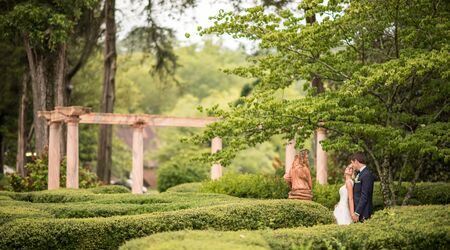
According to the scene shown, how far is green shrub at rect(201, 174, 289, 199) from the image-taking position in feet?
66.3

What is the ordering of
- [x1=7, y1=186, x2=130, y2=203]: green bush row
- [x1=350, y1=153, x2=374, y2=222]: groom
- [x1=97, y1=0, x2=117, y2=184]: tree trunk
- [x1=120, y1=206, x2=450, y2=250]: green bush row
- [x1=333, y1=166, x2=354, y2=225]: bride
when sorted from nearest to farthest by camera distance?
1. [x1=120, y1=206, x2=450, y2=250]: green bush row
2. [x1=350, y1=153, x2=374, y2=222]: groom
3. [x1=333, y1=166, x2=354, y2=225]: bride
4. [x1=7, y1=186, x2=130, y2=203]: green bush row
5. [x1=97, y1=0, x2=117, y2=184]: tree trunk

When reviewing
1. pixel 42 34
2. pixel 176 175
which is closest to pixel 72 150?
pixel 42 34

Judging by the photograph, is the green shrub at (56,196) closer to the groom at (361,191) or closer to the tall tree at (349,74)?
the tall tree at (349,74)

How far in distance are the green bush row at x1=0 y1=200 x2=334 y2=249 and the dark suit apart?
5.18 ft

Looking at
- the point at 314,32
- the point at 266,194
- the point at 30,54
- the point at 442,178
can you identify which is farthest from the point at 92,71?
the point at 314,32

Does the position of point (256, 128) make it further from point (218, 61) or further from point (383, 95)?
point (218, 61)

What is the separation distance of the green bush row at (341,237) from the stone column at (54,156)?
14.7 metres

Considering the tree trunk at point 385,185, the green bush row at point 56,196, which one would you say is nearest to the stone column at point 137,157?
the green bush row at point 56,196

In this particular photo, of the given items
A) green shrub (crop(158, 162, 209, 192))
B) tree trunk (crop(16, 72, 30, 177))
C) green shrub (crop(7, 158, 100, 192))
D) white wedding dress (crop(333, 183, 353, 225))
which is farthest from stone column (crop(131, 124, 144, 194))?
white wedding dress (crop(333, 183, 353, 225))

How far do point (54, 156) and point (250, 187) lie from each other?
7.01 meters

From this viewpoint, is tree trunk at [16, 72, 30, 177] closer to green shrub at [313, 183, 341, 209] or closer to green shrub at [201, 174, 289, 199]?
green shrub at [201, 174, 289, 199]

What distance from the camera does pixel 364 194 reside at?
1412cm

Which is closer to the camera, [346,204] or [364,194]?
[364,194]

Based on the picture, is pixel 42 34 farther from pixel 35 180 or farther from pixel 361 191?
pixel 361 191
